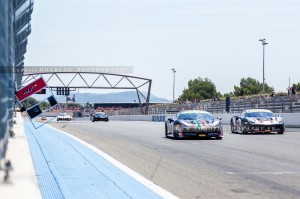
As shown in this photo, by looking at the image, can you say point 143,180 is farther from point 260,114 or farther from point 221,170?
point 260,114

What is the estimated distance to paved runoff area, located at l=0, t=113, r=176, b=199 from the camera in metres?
7.08

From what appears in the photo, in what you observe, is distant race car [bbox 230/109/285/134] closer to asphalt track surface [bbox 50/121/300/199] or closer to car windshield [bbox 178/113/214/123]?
car windshield [bbox 178/113/214/123]

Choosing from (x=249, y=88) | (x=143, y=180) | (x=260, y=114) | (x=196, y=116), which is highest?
(x=249, y=88)

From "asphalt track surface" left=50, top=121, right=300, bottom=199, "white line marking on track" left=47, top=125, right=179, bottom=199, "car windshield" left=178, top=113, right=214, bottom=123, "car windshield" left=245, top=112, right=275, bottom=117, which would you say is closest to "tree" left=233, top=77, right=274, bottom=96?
"car windshield" left=245, top=112, right=275, bottom=117

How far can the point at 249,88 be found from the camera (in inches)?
5969

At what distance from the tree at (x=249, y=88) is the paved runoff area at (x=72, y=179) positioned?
132776mm

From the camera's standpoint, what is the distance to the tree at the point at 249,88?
146625 mm

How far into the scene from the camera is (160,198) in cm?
717

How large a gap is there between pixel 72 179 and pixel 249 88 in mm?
145467

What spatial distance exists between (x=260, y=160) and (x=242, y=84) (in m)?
148

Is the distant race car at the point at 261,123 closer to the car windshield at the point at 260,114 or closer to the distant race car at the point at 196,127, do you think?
the car windshield at the point at 260,114

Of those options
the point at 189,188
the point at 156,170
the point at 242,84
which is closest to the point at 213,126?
the point at 156,170

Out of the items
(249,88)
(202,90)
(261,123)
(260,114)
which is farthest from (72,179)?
(202,90)

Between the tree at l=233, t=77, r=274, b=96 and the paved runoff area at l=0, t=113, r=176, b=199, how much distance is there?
133m
